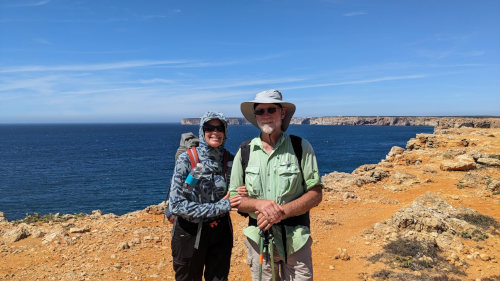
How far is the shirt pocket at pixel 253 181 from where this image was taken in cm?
301

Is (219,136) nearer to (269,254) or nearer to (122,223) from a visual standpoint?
(269,254)

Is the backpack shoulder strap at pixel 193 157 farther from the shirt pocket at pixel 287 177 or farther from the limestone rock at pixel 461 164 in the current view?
the limestone rock at pixel 461 164

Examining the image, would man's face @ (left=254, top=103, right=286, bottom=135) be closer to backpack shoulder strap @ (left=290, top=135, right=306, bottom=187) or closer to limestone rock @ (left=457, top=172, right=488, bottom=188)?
backpack shoulder strap @ (left=290, top=135, right=306, bottom=187)

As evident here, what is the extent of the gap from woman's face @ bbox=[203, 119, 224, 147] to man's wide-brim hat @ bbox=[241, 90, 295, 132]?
0.34 m

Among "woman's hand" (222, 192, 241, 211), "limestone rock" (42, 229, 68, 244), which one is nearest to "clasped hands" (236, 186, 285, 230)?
"woman's hand" (222, 192, 241, 211)

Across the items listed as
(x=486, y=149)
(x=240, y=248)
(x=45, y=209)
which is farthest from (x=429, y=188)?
(x=45, y=209)

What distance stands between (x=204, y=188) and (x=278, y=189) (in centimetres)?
89

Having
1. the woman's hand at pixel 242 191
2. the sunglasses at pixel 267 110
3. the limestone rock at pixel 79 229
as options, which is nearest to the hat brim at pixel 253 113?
the sunglasses at pixel 267 110

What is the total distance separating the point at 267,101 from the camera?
3.00 m

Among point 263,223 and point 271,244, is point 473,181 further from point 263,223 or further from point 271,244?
point 263,223

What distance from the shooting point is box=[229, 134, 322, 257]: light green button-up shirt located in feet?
9.70

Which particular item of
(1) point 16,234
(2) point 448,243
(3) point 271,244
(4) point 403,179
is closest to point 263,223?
(3) point 271,244

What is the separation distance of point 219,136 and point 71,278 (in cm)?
460

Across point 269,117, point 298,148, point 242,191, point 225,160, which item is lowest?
point 242,191
